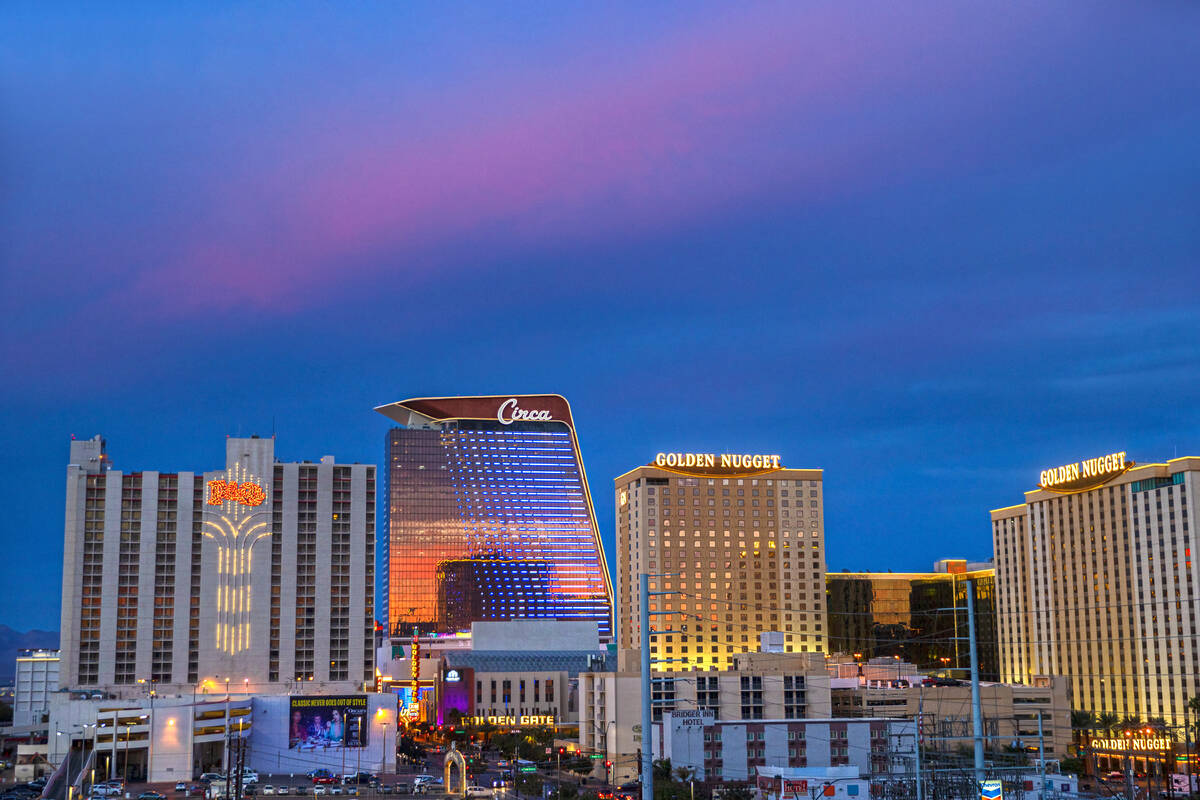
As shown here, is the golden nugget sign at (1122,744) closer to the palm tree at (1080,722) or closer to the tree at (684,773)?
the palm tree at (1080,722)

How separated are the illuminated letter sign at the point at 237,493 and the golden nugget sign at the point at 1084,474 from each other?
113015 millimetres

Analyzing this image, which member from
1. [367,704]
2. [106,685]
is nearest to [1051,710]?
[367,704]

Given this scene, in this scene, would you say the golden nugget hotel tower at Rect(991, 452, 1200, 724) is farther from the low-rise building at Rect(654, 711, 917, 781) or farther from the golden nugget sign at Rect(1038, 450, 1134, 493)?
the low-rise building at Rect(654, 711, 917, 781)

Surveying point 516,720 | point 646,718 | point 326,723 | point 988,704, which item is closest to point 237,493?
point 326,723

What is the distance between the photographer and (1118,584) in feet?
575

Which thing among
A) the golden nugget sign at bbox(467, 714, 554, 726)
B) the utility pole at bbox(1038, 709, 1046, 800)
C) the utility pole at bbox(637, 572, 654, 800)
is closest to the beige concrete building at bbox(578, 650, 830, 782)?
the golden nugget sign at bbox(467, 714, 554, 726)

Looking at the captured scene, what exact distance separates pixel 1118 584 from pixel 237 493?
118m

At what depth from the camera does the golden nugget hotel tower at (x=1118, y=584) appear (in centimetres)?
16175

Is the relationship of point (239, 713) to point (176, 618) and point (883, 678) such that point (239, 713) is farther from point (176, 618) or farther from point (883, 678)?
point (883, 678)

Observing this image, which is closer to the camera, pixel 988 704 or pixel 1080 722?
pixel 988 704

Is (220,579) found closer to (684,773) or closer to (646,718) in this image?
(684,773)

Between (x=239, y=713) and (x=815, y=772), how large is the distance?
216ft

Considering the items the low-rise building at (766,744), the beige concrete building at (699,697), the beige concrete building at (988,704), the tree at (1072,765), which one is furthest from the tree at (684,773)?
the tree at (1072,765)

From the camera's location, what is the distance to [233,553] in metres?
159
